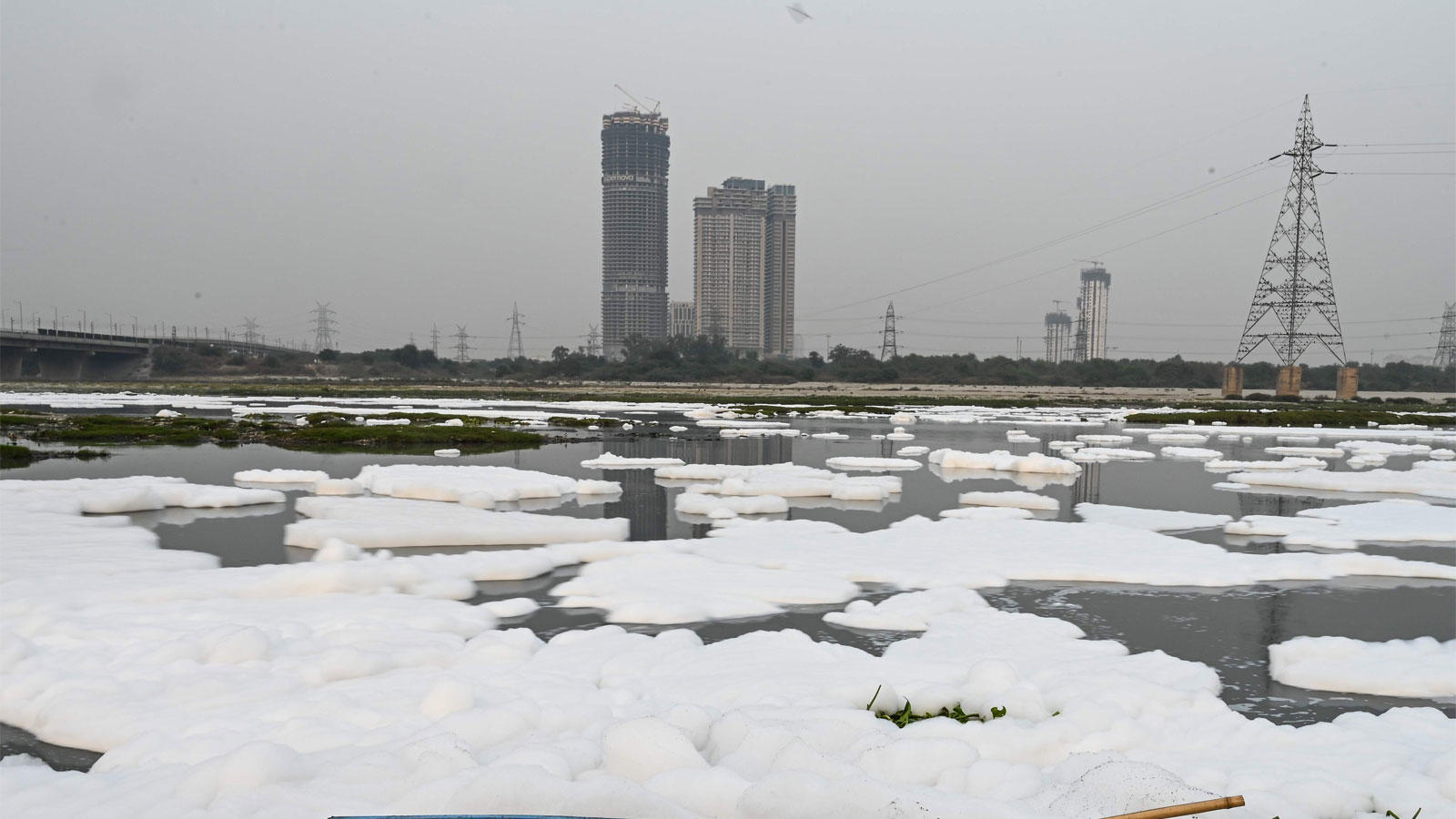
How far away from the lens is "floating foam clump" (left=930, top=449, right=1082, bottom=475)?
2302cm

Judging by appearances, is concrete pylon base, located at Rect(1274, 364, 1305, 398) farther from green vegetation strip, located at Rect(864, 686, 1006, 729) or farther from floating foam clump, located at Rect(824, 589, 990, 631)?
green vegetation strip, located at Rect(864, 686, 1006, 729)

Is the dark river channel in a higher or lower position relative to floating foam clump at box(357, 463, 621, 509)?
lower

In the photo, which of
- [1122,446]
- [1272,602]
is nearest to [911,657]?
[1272,602]

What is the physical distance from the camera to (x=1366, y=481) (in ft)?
68.4

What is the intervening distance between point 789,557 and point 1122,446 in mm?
22949

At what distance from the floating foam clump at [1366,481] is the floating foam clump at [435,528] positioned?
1539 centimetres

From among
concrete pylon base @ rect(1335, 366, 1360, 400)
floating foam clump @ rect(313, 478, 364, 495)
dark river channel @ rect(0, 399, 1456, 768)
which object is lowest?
dark river channel @ rect(0, 399, 1456, 768)

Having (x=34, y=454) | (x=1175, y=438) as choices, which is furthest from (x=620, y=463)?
(x=1175, y=438)

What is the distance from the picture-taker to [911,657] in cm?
789

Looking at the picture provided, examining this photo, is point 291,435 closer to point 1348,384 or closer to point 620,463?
point 620,463

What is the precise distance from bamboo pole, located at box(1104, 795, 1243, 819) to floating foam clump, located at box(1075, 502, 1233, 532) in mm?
11190

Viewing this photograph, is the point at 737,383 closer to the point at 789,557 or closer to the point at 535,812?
the point at 789,557

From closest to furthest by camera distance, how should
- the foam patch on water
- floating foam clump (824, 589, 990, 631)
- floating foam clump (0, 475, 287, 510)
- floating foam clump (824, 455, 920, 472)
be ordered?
the foam patch on water, floating foam clump (824, 589, 990, 631), floating foam clump (0, 475, 287, 510), floating foam clump (824, 455, 920, 472)

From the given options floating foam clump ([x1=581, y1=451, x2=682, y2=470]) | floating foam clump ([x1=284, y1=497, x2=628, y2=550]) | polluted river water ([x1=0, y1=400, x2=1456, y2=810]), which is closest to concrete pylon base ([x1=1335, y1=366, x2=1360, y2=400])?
polluted river water ([x1=0, y1=400, x2=1456, y2=810])
